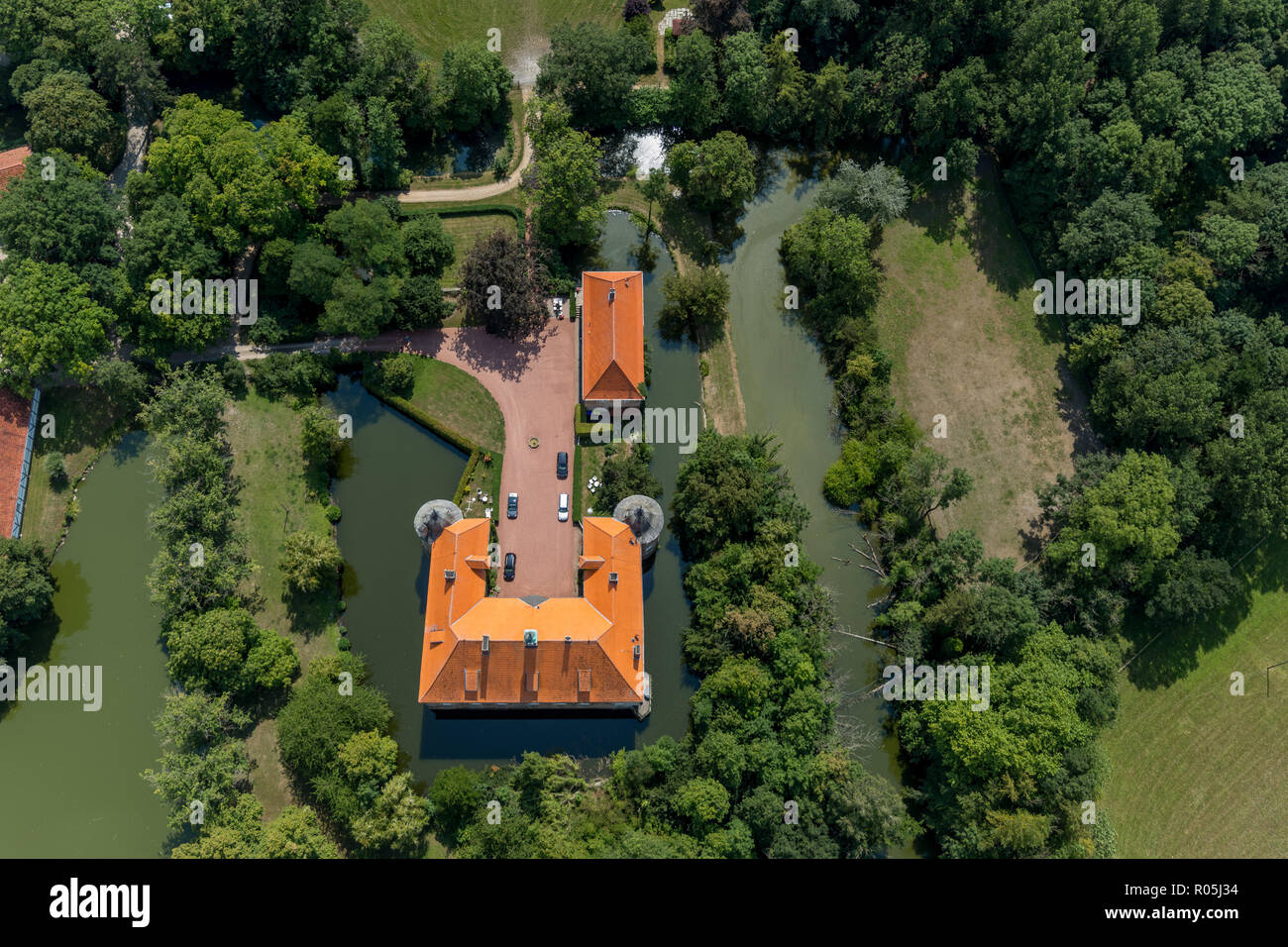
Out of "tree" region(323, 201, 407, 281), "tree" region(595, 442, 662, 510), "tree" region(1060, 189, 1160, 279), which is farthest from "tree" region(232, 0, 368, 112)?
"tree" region(1060, 189, 1160, 279)

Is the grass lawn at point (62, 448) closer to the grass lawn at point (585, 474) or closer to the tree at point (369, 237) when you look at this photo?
the tree at point (369, 237)

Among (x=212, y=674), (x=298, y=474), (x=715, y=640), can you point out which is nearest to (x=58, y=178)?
(x=298, y=474)

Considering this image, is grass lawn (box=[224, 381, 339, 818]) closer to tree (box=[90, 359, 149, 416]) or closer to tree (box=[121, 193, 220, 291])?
tree (box=[90, 359, 149, 416])

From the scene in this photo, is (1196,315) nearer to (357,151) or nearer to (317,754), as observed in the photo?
(357,151)

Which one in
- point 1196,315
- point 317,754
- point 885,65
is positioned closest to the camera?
point 317,754

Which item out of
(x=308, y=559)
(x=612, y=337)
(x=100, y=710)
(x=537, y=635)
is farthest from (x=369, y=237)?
(x=100, y=710)

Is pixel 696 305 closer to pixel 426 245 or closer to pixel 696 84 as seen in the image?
pixel 696 84

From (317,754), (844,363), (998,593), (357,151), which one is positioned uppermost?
(357,151)
